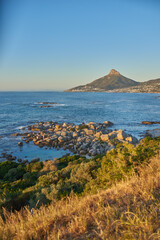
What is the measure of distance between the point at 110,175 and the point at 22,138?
25.3 m

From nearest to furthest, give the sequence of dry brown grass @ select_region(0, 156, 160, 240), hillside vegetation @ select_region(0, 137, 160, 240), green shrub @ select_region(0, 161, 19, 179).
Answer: dry brown grass @ select_region(0, 156, 160, 240) < hillside vegetation @ select_region(0, 137, 160, 240) < green shrub @ select_region(0, 161, 19, 179)

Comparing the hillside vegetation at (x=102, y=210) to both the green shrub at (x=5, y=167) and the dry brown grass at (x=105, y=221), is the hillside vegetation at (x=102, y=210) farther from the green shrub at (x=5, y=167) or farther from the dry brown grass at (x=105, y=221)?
the green shrub at (x=5, y=167)

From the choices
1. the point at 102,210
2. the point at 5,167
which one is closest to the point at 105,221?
the point at 102,210

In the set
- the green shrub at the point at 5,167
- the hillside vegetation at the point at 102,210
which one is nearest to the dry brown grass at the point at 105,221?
the hillside vegetation at the point at 102,210

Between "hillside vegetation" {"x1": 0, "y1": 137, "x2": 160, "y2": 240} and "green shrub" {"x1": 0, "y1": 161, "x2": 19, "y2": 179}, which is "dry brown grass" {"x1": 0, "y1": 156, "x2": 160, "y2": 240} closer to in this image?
"hillside vegetation" {"x1": 0, "y1": 137, "x2": 160, "y2": 240}

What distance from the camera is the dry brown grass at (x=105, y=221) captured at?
8.02 ft

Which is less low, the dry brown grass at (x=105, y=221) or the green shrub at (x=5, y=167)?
the dry brown grass at (x=105, y=221)

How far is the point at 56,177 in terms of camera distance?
845cm

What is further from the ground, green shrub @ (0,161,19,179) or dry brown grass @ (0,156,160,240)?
dry brown grass @ (0,156,160,240)

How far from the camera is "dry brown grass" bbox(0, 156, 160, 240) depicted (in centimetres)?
245

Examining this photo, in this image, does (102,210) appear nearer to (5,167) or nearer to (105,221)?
(105,221)

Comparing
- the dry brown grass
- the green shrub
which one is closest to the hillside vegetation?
the dry brown grass

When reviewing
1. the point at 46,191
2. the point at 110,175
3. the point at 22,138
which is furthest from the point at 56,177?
the point at 22,138

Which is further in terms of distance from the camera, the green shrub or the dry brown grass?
the green shrub
